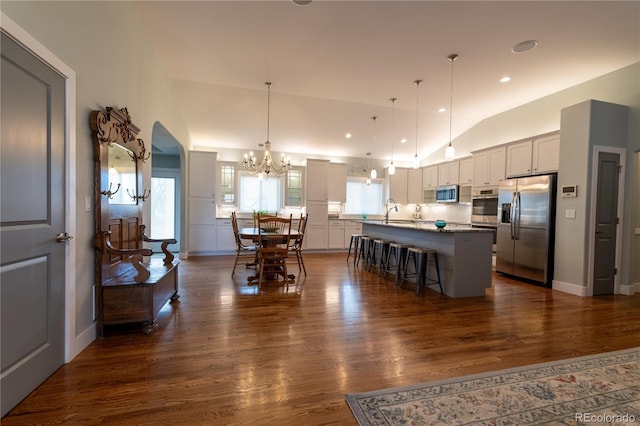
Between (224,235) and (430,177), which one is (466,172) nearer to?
(430,177)

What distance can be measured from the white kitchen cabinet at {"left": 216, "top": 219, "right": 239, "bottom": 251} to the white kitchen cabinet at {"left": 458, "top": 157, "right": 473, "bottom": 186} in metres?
5.53

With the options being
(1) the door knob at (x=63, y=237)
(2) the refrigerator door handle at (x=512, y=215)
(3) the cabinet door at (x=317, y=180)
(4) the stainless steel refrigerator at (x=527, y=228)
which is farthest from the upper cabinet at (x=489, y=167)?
(1) the door knob at (x=63, y=237)

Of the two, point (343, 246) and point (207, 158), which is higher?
point (207, 158)

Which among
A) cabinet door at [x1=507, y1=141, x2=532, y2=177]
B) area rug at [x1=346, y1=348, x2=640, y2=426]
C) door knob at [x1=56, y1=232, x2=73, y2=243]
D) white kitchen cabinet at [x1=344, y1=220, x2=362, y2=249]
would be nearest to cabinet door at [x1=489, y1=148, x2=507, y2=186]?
cabinet door at [x1=507, y1=141, x2=532, y2=177]

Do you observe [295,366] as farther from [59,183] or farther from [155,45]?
[155,45]

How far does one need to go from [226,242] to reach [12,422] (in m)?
5.35

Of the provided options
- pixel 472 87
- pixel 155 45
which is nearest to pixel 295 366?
pixel 155 45

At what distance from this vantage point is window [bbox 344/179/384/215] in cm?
819

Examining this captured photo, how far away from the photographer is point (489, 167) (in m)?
5.75

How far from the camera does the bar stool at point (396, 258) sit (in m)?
4.32

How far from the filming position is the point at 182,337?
2.47 metres

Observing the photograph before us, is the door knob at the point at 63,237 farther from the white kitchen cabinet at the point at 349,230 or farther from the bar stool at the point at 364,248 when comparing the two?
the white kitchen cabinet at the point at 349,230

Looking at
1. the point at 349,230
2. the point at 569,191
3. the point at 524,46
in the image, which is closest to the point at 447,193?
the point at 349,230

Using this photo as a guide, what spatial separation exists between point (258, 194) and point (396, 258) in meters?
4.32
